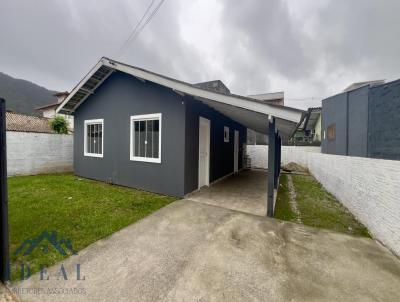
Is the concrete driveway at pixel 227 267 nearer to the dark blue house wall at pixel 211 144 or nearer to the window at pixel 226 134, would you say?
the dark blue house wall at pixel 211 144

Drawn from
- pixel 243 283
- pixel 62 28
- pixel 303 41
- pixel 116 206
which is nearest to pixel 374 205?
pixel 243 283

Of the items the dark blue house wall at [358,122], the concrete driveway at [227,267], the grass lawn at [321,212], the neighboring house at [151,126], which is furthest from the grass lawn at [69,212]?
the dark blue house wall at [358,122]

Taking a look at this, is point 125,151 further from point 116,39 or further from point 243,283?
point 116,39

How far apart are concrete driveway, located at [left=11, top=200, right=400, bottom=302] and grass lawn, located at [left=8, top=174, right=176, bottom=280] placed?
13.1 inches

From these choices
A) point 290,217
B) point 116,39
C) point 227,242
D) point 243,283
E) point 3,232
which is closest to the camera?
point 3,232

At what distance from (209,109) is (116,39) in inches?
266

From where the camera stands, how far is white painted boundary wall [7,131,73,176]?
718 centimetres

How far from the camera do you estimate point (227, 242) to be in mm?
2666

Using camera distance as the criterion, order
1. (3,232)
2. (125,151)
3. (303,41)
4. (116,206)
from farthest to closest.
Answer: (303,41), (125,151), (116,206), (3,232)

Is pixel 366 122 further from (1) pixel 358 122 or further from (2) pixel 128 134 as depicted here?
(2) pixel 128 134

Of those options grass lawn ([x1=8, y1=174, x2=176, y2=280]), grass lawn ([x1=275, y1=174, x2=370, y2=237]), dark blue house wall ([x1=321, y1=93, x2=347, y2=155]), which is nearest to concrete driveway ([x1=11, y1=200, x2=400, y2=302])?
grass lawn ([x1=8, y1=174, x2=176, y2=280])

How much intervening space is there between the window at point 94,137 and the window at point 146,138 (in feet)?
5.79

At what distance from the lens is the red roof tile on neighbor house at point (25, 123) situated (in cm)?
986

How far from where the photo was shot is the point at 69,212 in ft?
12.0
